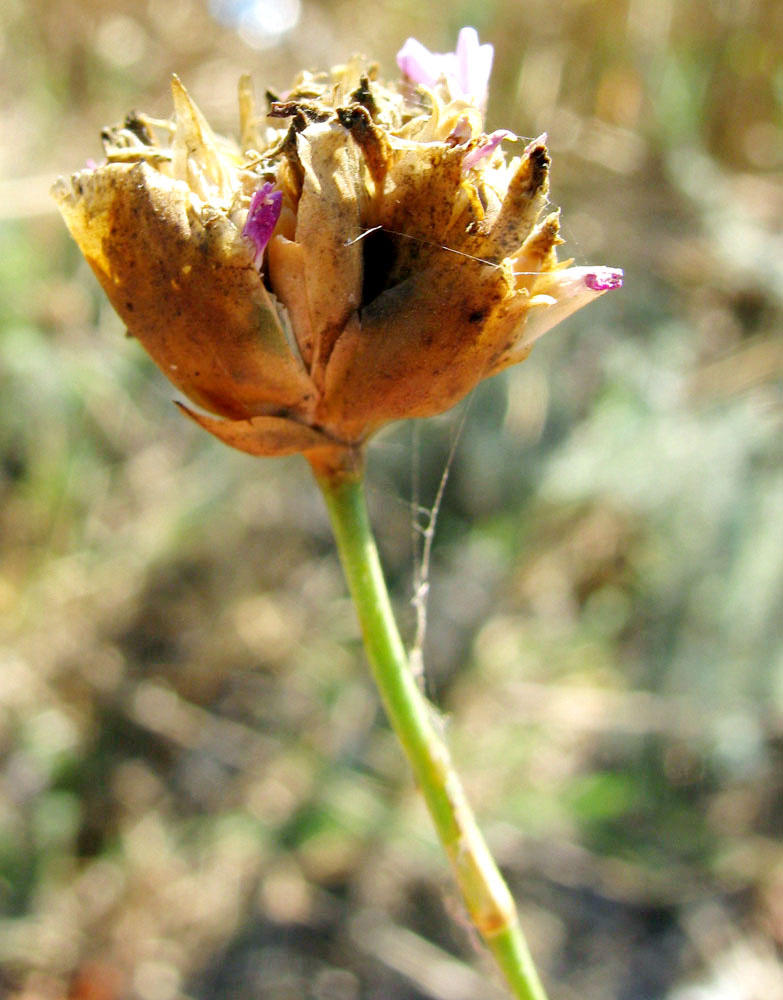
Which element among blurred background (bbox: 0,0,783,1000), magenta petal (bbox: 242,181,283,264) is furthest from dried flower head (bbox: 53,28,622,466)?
blurred background (bbox: 0,0,783,1000)

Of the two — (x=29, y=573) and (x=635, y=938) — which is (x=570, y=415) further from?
(x=29, y=573)

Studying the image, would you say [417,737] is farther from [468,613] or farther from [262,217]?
[468,613]

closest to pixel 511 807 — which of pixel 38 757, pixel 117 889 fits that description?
pixel 117 889

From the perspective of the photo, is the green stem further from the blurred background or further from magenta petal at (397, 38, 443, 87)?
the blurred background

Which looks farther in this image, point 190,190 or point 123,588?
point 123,588

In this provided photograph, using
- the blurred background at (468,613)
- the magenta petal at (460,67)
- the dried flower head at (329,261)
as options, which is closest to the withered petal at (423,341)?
the dried flower head at (329,261)

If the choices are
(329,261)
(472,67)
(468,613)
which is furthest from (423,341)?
(468,613)
